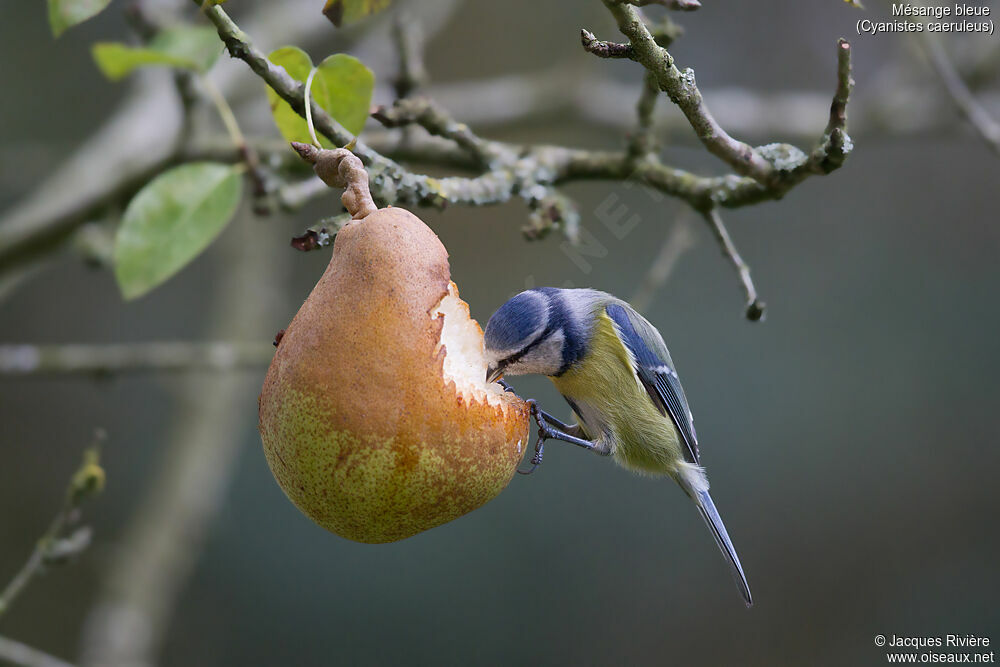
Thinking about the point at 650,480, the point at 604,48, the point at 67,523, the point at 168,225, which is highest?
the point at 604,48

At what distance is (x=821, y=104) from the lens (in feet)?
13.2

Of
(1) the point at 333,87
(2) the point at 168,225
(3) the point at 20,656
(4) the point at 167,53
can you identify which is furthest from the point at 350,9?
(3) the point at 20,656

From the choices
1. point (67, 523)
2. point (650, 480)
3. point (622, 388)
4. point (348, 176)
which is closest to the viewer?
point (348, 176)

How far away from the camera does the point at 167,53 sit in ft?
6.94

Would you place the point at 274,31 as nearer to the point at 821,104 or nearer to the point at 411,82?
the point at 411,82

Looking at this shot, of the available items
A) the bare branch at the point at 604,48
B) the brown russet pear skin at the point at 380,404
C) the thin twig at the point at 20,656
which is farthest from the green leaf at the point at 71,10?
the thin twig at the point at 20,656

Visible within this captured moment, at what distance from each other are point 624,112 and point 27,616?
4.50 metres

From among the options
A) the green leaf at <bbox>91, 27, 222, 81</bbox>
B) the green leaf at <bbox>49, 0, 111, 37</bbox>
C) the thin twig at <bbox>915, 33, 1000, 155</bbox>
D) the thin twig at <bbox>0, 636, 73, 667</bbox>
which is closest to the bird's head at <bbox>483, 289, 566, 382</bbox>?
the green leaf at <bbox>49, 0, 111, 37</bbox>

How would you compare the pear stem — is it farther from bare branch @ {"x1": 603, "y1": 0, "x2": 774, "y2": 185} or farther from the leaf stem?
bare branch @ {"x1": 603, "y1": 0, "x2": 774, "y2": 185}

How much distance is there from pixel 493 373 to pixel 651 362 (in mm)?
521

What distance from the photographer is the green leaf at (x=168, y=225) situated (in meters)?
1.76

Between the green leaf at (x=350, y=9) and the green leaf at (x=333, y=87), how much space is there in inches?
2.8

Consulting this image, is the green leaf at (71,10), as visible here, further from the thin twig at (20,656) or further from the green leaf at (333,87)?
the thin twig at (20,656)

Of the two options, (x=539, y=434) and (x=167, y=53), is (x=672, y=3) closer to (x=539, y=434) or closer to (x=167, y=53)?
(x=539, y=434)
